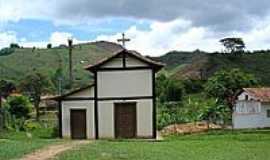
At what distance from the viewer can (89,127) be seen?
3325 cm

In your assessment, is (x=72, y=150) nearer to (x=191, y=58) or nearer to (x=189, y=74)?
(x=189, y=74)

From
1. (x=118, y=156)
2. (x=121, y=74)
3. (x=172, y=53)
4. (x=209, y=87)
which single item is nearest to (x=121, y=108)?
(x=121, y=74)

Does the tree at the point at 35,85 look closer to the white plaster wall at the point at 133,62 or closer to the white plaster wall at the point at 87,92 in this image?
the white plaster wall at the point at 87,92

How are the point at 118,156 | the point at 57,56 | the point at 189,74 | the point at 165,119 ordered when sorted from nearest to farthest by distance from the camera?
the point at 118,156 → the point at 165,119 → the point at 189,74 → the point at 57,56

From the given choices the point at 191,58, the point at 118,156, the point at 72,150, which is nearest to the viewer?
the point at 118,156

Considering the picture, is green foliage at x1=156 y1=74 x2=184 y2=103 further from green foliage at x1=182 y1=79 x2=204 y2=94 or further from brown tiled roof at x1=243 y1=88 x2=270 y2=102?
brown tiled roof at x1=243 y1=88 x2=270 y2=102

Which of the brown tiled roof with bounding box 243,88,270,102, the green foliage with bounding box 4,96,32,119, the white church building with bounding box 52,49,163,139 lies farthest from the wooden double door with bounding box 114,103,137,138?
the green foliage with bounding box 4,96,32,119

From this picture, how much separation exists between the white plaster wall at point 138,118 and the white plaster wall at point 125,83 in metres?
0.54

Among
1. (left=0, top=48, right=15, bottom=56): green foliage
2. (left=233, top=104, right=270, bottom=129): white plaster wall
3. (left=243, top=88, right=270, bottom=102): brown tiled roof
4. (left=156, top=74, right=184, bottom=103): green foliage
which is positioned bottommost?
(left=233, top=104, right=270, bottom=129): white plaster wall

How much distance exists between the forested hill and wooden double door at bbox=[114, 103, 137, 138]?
165 feet

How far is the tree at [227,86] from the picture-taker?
55.4 metres

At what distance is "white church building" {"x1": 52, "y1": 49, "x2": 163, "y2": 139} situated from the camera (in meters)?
32.2

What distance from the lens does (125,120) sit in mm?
32625

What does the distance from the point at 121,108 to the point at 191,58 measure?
95992mm
